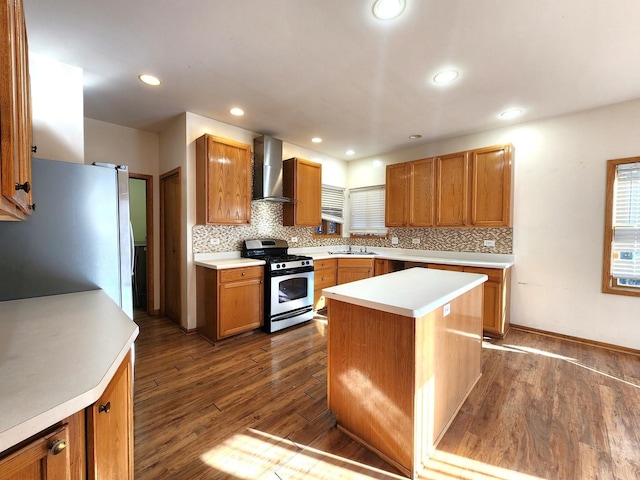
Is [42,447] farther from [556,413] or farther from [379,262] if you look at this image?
[379,262]

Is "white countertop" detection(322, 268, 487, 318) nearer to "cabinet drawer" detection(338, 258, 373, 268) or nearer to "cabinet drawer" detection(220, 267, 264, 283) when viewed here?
"cabinet drawer" detection(220, 267, 264, 283)

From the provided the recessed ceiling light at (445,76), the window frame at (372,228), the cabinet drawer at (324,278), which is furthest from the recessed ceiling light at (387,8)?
the window frame at (372,228)

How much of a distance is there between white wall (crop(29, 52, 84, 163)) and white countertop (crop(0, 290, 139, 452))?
1508 mm

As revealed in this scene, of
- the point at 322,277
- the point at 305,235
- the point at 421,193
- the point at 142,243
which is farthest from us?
the point at 305,235

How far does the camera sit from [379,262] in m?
4.48

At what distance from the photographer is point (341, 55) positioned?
7.08 ft

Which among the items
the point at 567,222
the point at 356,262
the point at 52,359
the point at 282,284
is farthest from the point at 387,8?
the point at 356,262

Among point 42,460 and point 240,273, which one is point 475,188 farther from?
point 42,460

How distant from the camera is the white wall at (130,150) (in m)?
3.46

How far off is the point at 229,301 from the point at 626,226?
4441 millimetres

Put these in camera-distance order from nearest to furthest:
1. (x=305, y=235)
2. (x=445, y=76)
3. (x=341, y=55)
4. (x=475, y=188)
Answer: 1. (x=341, y=55)
2. (x=445, y=76)
3. (x=475, y=188)
4. (x=305, y=235)

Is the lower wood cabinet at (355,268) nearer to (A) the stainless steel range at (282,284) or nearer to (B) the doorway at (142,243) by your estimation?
(A) the stainless steel range at (282,284)

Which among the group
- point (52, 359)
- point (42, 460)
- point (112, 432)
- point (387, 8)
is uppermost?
point (387, 8)

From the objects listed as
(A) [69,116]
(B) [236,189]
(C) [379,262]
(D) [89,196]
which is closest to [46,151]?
(A) [69,116]
